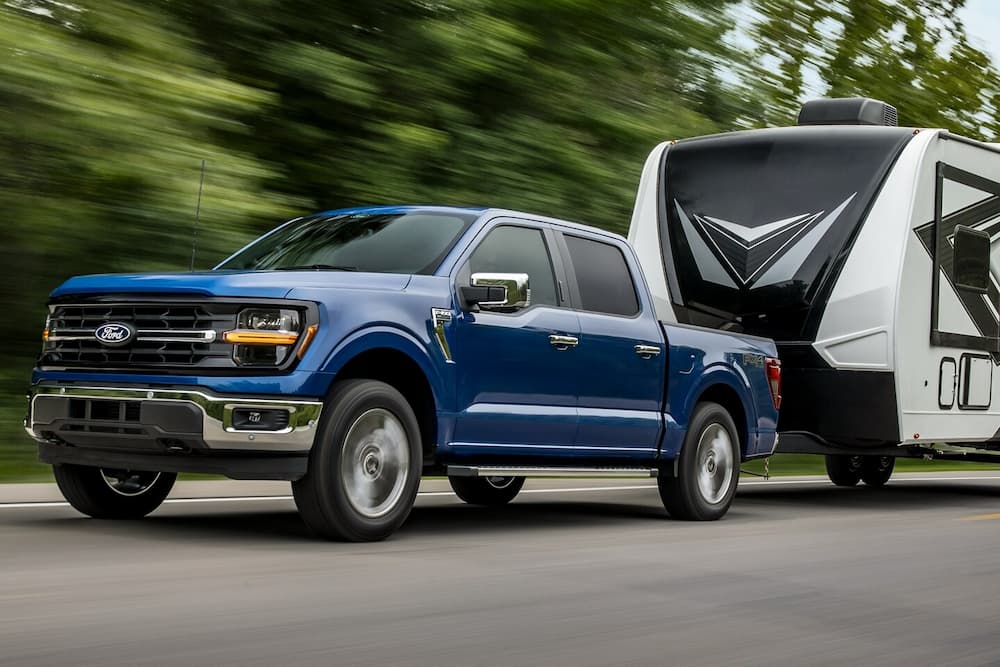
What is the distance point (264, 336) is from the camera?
7430 mm

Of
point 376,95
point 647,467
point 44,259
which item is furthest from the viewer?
point 376,95

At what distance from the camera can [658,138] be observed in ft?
55.7

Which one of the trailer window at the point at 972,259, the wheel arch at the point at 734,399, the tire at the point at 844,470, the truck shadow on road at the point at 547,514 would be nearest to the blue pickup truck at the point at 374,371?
the wheel arch at the point at 734,399

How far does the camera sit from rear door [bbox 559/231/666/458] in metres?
9.51

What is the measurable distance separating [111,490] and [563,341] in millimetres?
2918

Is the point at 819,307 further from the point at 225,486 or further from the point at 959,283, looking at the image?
the point at 225,486

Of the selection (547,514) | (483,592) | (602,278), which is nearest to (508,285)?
(602,278)

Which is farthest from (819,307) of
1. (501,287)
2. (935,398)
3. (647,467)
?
(501,287)

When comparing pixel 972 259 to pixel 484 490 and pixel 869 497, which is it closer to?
pixel 869 497

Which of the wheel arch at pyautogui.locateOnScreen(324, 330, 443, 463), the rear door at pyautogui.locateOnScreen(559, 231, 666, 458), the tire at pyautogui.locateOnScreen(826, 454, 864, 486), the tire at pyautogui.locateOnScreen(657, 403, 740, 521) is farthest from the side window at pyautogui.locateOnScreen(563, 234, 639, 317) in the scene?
the tire at pyautogui.locateOnScreen(826, 454, 864, 486)

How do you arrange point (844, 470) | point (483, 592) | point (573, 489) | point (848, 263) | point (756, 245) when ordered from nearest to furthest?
point (483, 592), point (848, 263), point (756, 245), point (573, 489), point (844, 470)

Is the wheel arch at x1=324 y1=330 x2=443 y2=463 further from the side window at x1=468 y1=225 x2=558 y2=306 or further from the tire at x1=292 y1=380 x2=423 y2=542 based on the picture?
the side window at x1=468 y1=225 x2=558 y2=306

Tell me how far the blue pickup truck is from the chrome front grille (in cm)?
1

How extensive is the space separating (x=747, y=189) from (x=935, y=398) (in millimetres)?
2491
